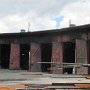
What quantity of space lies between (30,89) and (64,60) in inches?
910

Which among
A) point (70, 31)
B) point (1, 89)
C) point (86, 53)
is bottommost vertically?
point (1, 89)

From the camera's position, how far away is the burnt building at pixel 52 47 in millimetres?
34438

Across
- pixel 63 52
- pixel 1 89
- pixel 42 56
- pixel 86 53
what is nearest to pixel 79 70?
pixel 86 53

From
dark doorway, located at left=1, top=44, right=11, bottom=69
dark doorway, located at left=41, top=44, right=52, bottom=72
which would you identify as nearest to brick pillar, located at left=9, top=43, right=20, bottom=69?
dark doorway, located at left=41, top=44, right=52, bottom=72

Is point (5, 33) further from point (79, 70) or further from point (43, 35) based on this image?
point (79, 70)

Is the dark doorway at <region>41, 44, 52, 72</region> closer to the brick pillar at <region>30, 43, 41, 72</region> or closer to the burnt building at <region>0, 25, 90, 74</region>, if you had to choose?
the burnt building at <region>0, 25, 90, 74</region>

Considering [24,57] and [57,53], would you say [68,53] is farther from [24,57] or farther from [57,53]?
[24,57]

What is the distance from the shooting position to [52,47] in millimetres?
38406

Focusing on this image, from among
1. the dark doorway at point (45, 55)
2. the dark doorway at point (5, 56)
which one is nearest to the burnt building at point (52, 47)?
the dark doorway at point (45, 55)

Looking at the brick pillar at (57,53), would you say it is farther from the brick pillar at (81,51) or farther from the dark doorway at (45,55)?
the dark doorway at (45,55)

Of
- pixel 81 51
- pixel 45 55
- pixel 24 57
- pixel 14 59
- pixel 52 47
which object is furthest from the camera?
pixel 24 57

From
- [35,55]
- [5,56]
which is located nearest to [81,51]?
[35,55]

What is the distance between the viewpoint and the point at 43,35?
4081 cm

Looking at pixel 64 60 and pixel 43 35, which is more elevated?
pixel 43 35
